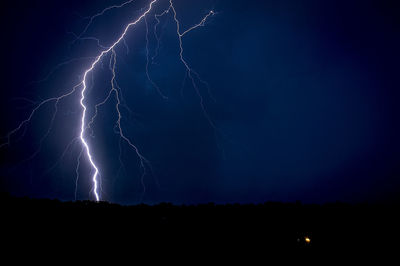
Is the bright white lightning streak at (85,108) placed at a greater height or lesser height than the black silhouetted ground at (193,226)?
greater

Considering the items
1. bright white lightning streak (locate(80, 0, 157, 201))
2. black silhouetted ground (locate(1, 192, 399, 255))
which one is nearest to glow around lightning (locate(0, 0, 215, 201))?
bright white lightning streak (locate(80, 0, 157, 201))

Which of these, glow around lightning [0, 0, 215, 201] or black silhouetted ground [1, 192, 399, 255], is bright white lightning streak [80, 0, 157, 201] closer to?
glow around lightning [0, 0, 215, 201]

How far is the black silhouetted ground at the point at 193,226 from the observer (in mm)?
2049

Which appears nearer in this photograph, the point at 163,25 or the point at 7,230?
the point at 7,230

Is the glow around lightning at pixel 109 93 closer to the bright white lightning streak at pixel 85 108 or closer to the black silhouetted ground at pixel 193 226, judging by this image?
the bright white lightning streak at pixel 85 108

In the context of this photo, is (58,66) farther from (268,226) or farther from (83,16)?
(268,226)

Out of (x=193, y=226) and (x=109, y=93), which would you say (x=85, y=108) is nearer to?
(x=109, y=93)

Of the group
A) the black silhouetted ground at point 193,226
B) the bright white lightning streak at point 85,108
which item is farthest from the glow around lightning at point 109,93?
→ the black silhouetted ground at point 193,226

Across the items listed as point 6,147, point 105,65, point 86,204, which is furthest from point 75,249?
point 6,147

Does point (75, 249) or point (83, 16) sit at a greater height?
point (83, 16)

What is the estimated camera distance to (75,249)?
1.93 m

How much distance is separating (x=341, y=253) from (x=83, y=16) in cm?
747

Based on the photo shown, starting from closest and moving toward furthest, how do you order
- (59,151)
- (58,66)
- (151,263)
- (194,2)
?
(151,263) < (194,2) < (58,66) < (59,151)

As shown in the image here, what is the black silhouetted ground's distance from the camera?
2.05 m
